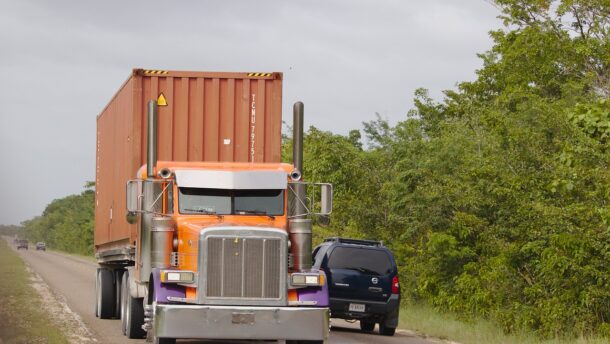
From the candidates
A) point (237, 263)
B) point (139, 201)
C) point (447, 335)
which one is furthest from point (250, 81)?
point (447, 335)

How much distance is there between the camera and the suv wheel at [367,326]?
22641 mm

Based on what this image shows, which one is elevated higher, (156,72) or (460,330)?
(156,72)

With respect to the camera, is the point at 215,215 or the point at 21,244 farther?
the point at 21,244

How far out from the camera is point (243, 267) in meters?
14.2

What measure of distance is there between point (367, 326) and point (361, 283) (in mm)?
1949

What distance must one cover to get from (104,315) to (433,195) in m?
9.01

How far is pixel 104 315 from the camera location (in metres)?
22.3

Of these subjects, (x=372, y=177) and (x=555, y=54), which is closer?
(x=372, y=177)

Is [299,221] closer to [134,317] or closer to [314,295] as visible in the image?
[314,295]

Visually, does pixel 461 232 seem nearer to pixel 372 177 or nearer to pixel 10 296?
pixel 372 177

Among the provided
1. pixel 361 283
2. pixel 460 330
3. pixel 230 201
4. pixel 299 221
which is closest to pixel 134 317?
pixel 230 201

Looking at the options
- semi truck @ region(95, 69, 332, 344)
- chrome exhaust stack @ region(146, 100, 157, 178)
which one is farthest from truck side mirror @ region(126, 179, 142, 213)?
chrome exhaust stack @ region(146, 100, 157, 178)

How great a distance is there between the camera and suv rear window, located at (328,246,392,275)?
2141 cm

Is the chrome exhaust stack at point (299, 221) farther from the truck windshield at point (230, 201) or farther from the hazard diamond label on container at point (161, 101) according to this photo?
the hazard diamond label on container at point (161, 101)
